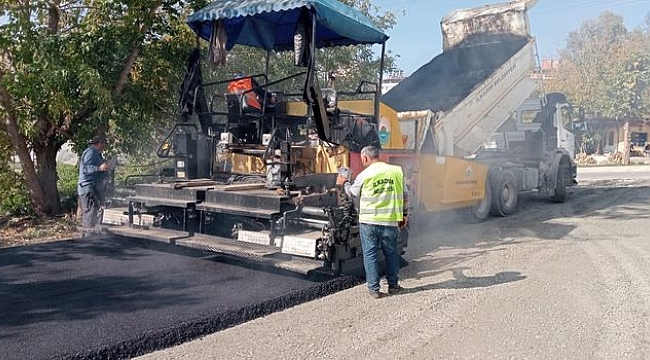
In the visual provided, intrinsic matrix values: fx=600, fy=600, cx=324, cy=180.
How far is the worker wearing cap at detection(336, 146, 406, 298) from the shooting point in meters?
5.43

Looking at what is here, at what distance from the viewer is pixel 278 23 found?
24.6ft

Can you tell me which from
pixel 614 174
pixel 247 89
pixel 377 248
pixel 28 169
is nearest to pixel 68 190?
pixel 28 169

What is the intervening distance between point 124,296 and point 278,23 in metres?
3.94

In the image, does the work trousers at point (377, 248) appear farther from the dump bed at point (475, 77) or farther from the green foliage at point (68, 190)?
the green foliage at point (68, 190)

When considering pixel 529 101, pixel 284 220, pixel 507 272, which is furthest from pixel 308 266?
pixel 529 101

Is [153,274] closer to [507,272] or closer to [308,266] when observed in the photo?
[308,266]

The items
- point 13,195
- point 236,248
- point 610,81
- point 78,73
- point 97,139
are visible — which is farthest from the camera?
point 610,81

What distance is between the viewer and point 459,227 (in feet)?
31.6

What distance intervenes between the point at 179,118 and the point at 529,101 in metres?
7.77

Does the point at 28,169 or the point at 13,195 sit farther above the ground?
the point at 28,169

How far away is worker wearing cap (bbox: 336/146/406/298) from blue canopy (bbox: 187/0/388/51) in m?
1.81

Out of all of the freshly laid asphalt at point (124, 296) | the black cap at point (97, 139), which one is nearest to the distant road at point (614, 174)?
the black cap at point (97, 139)

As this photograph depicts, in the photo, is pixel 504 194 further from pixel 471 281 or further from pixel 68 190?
pixel 68 190

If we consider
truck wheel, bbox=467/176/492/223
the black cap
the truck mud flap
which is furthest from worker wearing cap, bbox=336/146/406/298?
truck wheel, bbox=467/176/492/223
